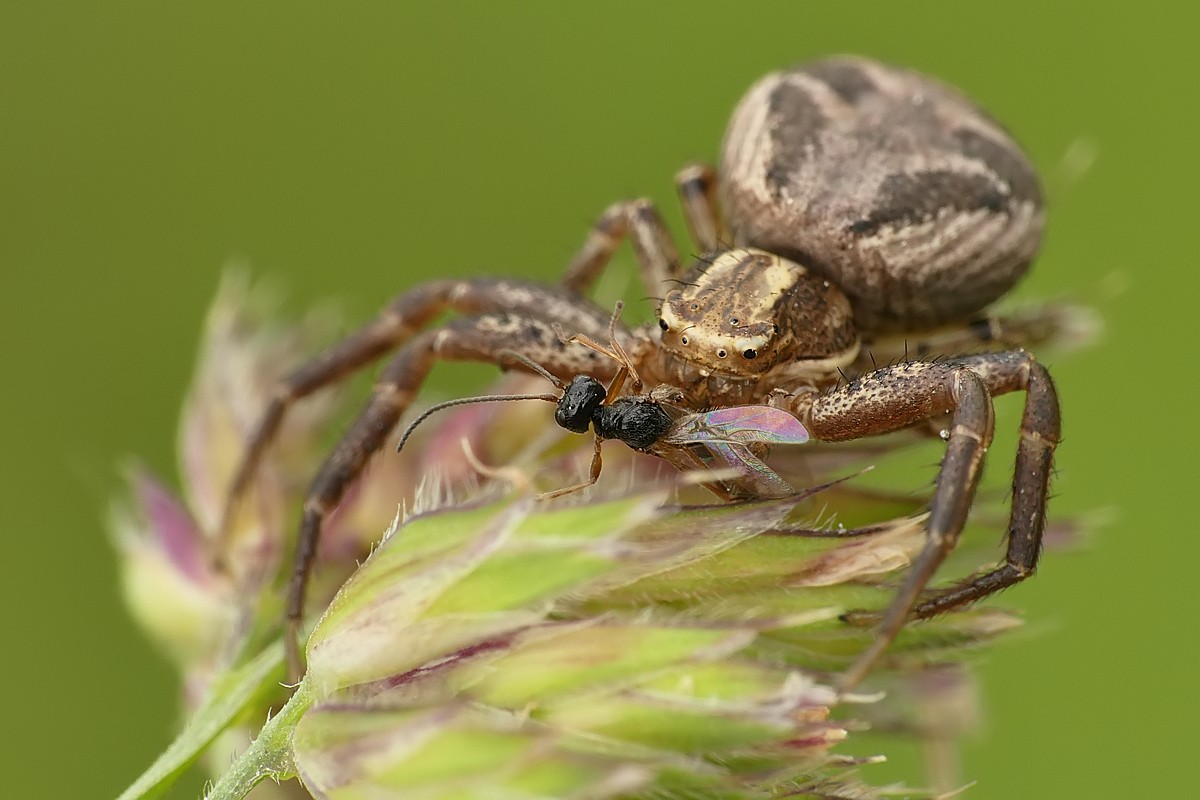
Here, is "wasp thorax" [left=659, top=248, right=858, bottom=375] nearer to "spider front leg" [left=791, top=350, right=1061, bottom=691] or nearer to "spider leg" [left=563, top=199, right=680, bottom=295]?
"spider front leg" [left=791, top=350, right=1061, bottom=691]

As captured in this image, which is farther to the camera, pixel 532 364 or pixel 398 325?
pixel 398 325

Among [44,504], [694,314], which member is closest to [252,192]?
[44,504]

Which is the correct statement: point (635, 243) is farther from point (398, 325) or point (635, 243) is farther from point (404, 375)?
point (404, 375)

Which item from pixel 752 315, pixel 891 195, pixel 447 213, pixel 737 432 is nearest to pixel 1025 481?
pixel 737 432

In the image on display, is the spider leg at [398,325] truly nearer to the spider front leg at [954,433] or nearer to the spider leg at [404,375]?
the spider leg at [404,375]

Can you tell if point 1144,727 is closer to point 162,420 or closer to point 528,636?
point 528,636

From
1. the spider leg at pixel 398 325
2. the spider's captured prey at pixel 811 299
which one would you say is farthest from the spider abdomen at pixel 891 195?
the spider leg at pixel 398 325

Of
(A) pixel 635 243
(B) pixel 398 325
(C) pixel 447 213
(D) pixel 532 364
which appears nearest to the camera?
(D) pixel 532 364
